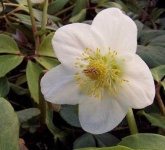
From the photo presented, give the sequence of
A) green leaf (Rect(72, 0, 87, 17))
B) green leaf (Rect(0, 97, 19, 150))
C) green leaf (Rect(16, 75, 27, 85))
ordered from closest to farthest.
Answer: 1. green leaf (Rect(0, 97, 19, 150))
2. green leaf (Rect(16, 75, 27, 85))
3. green leaf (Rect(72, 0, 87, 17))

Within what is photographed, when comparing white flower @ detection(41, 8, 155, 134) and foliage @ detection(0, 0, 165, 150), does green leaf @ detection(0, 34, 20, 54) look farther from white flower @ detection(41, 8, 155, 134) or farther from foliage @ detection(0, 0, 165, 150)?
white flower @ detection(41, 8, 155, 134)


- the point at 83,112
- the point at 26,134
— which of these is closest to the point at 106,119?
the point at 83,112

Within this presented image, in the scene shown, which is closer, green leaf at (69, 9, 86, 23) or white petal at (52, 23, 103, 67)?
white petal at (52, 23, 103, 67)

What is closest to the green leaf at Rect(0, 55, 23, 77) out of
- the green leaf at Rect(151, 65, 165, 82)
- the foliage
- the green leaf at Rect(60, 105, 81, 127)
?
the foliage

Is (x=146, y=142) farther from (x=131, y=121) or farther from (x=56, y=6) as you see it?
(x=56, y=6)

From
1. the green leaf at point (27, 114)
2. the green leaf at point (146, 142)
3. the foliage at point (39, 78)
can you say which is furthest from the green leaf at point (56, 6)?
the green leaf at point (146, 142)

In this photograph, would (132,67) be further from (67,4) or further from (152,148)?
(67,4)
